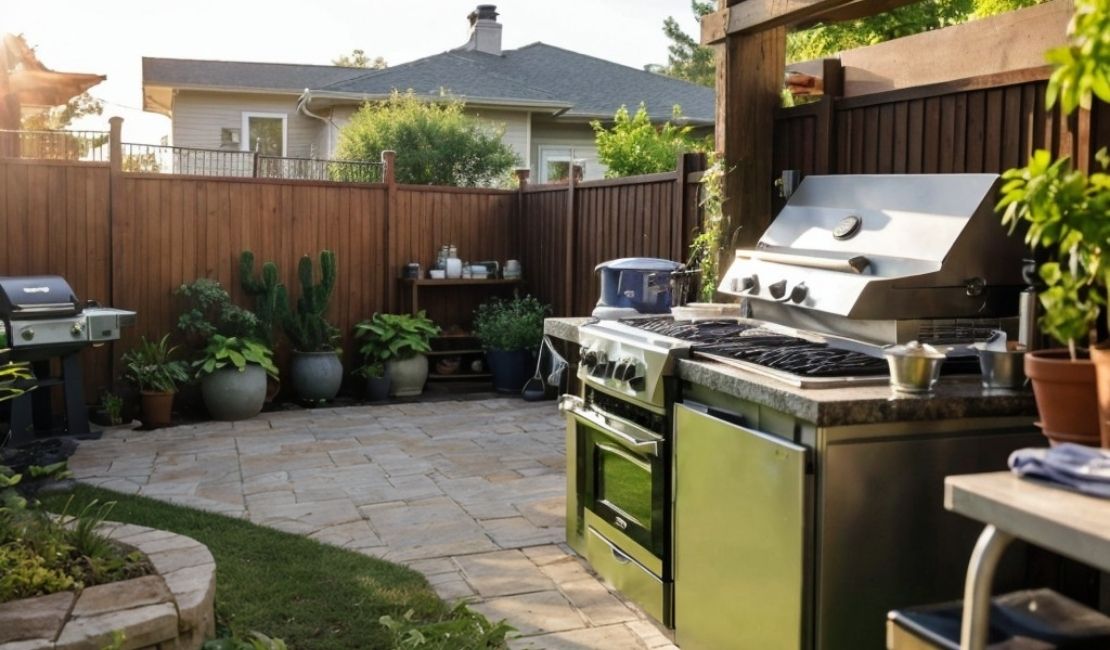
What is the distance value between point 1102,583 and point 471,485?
3636 mm

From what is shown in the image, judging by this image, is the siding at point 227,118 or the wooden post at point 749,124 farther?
the siding at point 227,118

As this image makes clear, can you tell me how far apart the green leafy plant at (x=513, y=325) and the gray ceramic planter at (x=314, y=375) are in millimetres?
1376

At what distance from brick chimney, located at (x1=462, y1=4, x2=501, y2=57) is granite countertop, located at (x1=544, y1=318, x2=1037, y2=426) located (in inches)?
626

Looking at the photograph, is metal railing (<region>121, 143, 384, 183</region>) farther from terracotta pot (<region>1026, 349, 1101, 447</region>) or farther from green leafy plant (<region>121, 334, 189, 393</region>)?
terracotta pot (<region>1026, 349, 1101, 447</region>)

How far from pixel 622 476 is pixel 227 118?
1380cm

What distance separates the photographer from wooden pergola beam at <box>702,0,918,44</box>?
376 centimetres

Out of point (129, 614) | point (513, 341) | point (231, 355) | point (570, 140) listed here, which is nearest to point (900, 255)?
point (129, 614)

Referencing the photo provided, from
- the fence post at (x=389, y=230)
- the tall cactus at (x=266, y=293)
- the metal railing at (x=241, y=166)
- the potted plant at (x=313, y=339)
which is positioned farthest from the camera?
the metal railing at (x=241, y=166)

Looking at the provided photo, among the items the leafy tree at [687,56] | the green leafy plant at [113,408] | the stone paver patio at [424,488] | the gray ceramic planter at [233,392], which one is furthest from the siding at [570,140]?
the leafy tree at [687,56]

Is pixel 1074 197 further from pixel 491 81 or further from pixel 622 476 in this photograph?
pixel 491 81

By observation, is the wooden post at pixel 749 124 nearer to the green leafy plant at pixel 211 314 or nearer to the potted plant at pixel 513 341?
the potted plant at pixel 513 341

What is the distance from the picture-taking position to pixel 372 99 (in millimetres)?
14883

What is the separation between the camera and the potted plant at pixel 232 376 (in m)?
7.84

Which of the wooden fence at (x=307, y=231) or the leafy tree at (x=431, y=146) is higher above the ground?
the leafy tree at (x=431, y=146)
